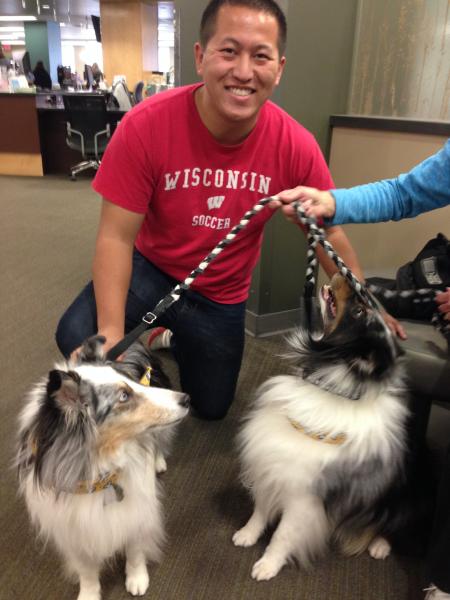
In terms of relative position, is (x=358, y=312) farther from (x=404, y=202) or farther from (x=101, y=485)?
(x=101, y=485)

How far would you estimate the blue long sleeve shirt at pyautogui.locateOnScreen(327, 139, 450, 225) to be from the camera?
1491 mm

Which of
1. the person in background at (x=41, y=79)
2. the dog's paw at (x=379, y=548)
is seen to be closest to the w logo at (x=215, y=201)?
the dog's paw at (x=379, y=548)

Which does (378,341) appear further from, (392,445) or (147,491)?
(147,491)

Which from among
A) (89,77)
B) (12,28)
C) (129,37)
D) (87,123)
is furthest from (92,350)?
(12,28)

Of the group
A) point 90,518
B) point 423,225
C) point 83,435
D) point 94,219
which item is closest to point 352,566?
point 90,518

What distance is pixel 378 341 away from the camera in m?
1.21

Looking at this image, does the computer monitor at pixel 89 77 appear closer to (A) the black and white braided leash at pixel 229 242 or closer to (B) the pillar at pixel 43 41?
(B) the pillar at pixel 43 41

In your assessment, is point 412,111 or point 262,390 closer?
point 262,390

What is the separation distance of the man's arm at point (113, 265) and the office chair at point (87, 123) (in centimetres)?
550

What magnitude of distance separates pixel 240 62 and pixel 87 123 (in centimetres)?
596

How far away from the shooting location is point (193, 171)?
1.71m

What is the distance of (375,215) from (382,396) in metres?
0.58

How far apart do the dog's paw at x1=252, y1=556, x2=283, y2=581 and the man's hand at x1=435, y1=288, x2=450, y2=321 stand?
0.95 m

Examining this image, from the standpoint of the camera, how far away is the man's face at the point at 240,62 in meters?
1.38
